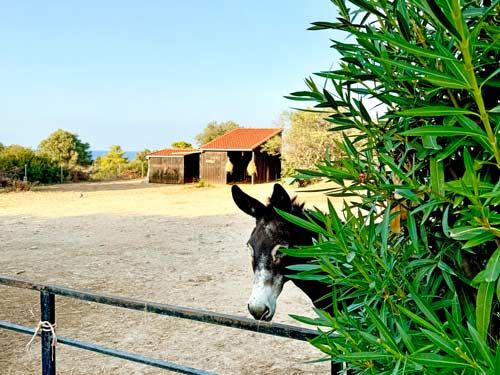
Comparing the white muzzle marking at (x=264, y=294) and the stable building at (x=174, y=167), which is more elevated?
the stable building at (x=174, y=167)

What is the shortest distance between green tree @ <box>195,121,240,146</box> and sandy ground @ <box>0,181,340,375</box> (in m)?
33.2

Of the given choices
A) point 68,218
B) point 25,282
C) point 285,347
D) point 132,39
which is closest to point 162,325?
point 285,347

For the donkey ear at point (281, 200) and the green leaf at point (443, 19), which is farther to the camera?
the donkey ear at point (281, 200)

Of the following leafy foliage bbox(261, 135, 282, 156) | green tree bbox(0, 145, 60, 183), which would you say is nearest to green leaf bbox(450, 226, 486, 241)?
green tree bbox(0, 145, 60, 183)

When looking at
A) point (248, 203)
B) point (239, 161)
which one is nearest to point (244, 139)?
point (239, 161)

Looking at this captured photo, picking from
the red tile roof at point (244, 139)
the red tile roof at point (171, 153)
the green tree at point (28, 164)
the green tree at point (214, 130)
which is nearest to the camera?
the green tree at point (28, 164)

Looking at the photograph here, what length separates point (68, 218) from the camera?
51.7ft

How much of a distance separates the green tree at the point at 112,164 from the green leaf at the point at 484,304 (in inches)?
1532

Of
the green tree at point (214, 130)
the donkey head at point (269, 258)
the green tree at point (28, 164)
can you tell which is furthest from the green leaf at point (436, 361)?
the green tree at point (214, 130)

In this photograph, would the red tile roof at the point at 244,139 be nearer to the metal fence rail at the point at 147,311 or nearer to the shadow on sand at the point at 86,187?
the shadow on sand at the point at 86,187

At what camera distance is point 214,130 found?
51.2 meters

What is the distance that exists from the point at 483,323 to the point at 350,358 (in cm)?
19

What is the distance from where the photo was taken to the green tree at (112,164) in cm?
3869

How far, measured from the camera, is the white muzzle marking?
2113 millimetres
